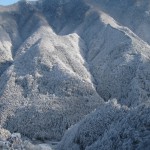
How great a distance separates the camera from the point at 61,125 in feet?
153

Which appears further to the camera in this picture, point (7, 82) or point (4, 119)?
point (7, 82)

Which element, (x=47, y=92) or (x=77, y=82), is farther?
(x=77, y=82)

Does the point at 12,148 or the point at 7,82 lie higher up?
the point at 12,148

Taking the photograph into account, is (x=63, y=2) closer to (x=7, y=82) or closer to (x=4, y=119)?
(x=7, y=82)

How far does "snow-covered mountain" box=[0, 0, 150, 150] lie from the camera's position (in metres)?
34.1

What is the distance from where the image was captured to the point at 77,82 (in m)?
54.3

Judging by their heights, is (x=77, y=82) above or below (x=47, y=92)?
above

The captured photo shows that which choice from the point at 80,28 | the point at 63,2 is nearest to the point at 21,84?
the point at 80,28

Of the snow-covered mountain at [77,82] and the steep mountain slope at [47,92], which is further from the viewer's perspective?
the steep mountain slope at [47,92]

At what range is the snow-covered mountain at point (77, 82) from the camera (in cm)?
3412

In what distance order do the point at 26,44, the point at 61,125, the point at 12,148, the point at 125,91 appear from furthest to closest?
the point at 26,44
the point at 125,91
the point at 61,125
the point at 12,148

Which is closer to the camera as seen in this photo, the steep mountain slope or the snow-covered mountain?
the snow-covered mountain

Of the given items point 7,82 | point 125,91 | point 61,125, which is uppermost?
point 125,91

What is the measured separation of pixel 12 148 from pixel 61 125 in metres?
18.9
